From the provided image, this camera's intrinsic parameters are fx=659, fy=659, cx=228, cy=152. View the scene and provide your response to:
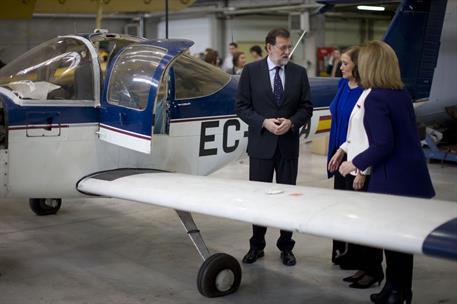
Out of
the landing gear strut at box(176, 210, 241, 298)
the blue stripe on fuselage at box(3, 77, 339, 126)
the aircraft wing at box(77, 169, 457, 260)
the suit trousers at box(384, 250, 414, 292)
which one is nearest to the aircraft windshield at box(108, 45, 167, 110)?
the blue stripe on fuselage at box(3, 77, 339, 126)

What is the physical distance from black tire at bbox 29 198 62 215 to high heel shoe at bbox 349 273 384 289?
133 inches

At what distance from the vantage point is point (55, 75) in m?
4.95

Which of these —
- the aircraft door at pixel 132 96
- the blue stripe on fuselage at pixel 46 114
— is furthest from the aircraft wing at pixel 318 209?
the blue stripe on fuselage at pixel 46 114

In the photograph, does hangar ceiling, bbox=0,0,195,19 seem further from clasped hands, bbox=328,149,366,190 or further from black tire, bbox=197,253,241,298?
black tire, bbox=197,253,241,298

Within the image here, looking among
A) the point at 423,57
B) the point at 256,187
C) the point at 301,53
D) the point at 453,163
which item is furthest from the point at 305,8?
the point at 256,187

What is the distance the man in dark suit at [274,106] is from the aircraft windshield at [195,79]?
2.10ft

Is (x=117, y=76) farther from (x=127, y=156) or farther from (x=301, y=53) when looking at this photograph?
(x=301, y=53)

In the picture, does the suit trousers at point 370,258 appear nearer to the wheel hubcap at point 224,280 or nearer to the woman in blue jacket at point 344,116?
the woman in blue jacket at point 344,116

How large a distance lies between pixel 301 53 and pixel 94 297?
52.2 ft

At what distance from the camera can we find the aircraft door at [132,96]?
470 cm

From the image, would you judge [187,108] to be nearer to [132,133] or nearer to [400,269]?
A: [132,133]

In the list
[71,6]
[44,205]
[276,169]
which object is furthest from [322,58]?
[276,169]

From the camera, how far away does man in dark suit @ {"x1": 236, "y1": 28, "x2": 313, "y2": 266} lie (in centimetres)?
467

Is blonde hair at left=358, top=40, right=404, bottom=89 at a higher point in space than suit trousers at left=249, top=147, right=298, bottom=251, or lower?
higher
